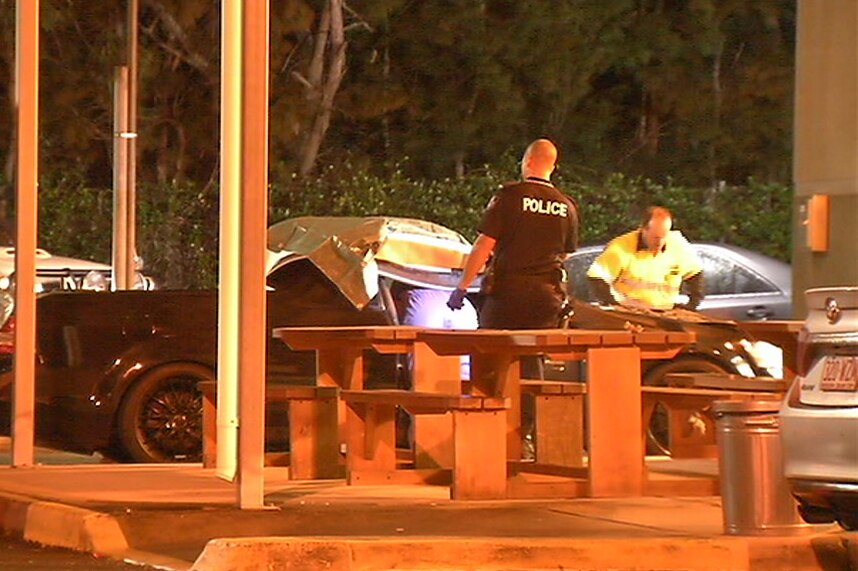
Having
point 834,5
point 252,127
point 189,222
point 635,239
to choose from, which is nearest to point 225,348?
point 252,127

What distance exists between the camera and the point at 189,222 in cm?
2916

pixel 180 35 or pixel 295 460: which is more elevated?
pixel 180 35

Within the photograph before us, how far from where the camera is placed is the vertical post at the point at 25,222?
1264 cm

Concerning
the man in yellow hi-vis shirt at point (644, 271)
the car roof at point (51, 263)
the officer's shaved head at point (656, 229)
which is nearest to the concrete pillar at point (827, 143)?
the officer's shaved head at point (656, 229)

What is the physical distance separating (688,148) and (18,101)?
2223 cm

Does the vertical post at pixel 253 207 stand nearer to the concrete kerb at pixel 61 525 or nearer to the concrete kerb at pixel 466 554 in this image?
the concrete kerb at pixel 61 525

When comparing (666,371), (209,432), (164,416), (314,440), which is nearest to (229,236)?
(314,440)

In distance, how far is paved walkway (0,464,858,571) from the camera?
359 inches

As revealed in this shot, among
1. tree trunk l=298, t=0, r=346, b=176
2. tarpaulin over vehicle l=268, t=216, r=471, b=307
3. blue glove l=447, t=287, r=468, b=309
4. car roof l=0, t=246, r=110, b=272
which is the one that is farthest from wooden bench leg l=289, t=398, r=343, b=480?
tree trunk l=298, t=0, r=346, b=176

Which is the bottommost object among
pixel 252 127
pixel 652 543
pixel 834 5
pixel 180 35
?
pixel 652 543

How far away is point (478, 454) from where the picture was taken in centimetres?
1109

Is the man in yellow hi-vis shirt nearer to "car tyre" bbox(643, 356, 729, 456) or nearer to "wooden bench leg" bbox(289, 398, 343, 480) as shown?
"car tyre" bbox(643, 356, 729, 456)

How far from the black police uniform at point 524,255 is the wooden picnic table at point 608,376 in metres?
0.96

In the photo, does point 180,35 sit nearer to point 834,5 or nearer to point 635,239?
point 635,239
